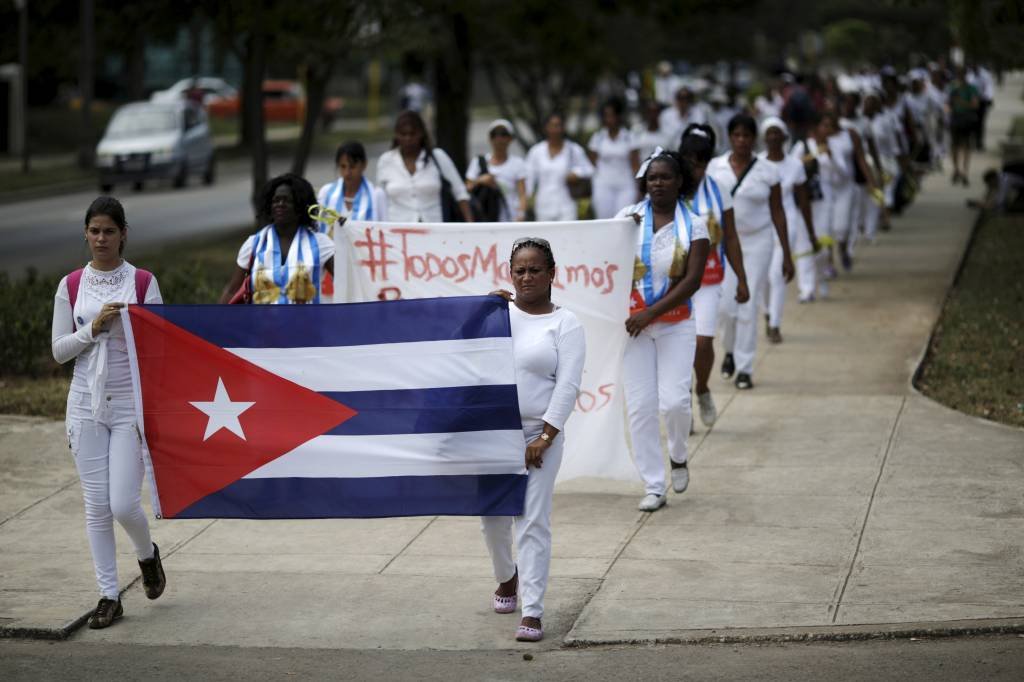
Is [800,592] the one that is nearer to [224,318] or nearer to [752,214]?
[224,318]

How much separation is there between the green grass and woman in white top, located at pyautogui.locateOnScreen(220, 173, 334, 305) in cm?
497

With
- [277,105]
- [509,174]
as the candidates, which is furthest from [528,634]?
[277,105]

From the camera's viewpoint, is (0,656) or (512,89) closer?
(0,656)

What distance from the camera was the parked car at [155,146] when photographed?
33.8 m

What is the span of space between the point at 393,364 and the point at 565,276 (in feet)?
7.12

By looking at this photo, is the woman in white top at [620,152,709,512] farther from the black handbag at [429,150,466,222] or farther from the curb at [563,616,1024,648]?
the black handbag at [429,150,466,222]

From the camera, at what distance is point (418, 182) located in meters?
12.1

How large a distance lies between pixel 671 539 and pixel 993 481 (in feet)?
6.84

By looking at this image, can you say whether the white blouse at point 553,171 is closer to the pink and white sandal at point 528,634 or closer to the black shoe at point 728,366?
the black shoe at point 728,366

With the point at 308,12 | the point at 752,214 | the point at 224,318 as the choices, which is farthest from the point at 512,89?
the point at 224,318

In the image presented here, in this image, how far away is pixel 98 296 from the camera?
7281 millimetres

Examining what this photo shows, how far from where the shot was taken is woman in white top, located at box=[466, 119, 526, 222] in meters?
15.3

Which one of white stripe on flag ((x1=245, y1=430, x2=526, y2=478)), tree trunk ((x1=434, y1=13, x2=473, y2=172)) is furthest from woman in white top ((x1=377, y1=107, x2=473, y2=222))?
tree trunk ((x1=434, y1=13, x2=473, y2=172))

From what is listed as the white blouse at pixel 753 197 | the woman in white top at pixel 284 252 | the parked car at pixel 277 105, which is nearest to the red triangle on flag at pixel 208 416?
the woman in white top at pixel 284 252
